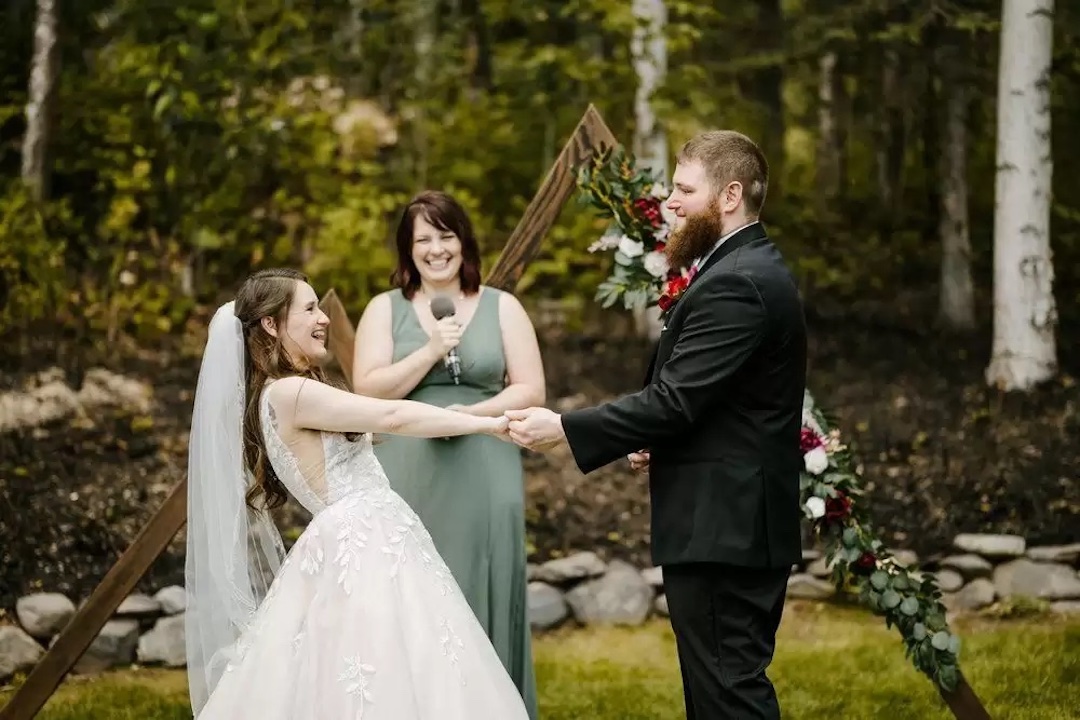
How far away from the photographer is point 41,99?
643 centimetres

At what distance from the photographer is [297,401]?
3.12 meters

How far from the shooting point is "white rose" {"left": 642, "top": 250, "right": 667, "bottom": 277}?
388 centimetres

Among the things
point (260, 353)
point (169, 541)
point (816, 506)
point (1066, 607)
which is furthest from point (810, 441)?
point (1066, 607)

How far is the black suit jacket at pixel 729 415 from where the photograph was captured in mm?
2900

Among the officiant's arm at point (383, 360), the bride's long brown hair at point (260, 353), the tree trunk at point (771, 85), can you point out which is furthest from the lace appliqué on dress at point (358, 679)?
the tree trunk at point (771, 85)

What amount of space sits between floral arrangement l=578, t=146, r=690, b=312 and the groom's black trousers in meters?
1.14

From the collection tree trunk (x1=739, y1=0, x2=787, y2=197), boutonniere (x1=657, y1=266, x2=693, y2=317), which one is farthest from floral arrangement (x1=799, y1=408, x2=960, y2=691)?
tree trunk (x1=739, y1=0, x2=787, y2=197)

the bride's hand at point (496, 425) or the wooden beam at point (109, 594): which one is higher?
the bride's hand at point (496, 425)

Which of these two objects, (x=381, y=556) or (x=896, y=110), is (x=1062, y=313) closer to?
(x=896, y=110)

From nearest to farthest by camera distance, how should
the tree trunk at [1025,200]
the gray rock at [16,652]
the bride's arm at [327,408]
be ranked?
the bride's arm at [327,408] → the gray rock at [16,652] → the tree trunk at [1025,200]

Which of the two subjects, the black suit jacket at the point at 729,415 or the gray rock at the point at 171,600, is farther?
the gray rock at the point at 171,600

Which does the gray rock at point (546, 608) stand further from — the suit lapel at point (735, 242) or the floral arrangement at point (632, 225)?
the suit lapel at point (735, 242)

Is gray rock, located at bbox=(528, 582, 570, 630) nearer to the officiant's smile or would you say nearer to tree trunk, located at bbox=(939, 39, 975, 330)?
the officiant's smile

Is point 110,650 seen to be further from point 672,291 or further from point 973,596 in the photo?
point 973,596
